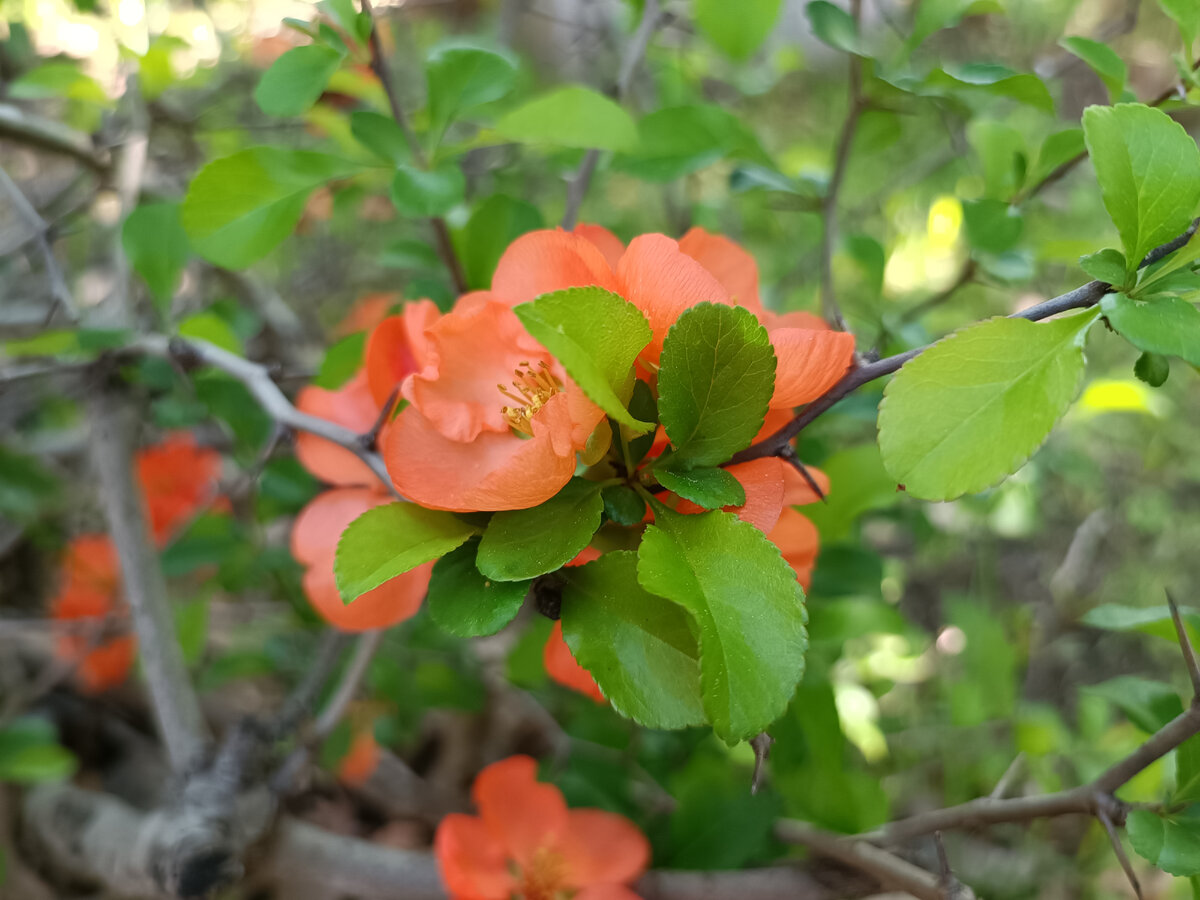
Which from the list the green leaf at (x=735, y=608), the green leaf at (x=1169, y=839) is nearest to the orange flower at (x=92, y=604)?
the green leaf at (x=735, y=608)

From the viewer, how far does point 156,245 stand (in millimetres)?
608

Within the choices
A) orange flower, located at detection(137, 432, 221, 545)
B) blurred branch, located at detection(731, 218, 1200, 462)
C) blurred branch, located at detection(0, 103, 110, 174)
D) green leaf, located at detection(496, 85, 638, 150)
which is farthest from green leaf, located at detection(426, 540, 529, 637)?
orange flower, located at detection(137, 432, 221, 545)

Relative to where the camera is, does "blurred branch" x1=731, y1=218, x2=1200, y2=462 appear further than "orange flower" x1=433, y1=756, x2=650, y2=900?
No

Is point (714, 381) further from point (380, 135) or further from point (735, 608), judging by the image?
point (380, 135)

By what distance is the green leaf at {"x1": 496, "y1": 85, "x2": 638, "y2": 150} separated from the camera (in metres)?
0.42

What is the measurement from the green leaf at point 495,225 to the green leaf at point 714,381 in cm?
30

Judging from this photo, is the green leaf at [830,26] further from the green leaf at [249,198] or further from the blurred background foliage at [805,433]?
the green leaf at [249,198]

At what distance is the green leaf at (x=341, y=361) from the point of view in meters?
0.59

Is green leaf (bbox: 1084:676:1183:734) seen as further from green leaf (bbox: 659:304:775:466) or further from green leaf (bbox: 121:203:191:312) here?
green leaf (bbox: 121:203:191:312)

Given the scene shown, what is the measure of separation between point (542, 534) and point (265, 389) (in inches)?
9.3

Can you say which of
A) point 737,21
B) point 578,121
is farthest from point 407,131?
point 737,21

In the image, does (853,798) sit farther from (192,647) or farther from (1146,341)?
(192,647)

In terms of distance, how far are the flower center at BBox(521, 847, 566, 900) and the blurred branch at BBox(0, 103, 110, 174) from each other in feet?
2.55

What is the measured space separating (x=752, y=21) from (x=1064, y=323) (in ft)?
1.26
